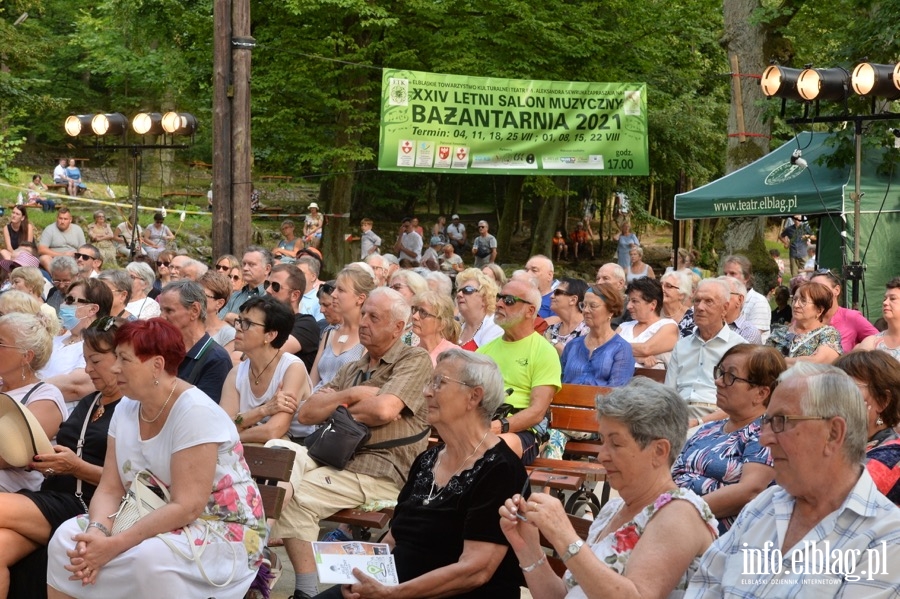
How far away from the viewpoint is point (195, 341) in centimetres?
659

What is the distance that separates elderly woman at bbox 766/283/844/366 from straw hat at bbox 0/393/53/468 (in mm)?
4928

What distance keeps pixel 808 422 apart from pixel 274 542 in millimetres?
3226

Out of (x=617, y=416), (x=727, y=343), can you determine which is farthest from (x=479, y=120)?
(x=617, y=416)

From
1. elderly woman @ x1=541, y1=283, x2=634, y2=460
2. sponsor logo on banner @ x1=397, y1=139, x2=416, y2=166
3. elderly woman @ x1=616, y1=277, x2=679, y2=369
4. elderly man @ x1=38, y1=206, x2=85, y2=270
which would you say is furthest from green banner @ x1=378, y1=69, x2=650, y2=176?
elderly woman @ x1=541, y1=283, x2=634, y2=460

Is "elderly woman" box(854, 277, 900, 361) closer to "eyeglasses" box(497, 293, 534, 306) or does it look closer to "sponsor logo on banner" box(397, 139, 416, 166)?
"eyeglasses" box(497, 293, 534, 306)

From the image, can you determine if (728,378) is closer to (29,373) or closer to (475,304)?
(29,373)

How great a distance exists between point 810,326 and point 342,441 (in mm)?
3828

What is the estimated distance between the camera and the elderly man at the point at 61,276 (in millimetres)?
9570

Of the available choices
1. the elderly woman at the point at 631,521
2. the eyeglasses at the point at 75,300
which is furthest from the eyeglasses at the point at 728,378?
the eyeglasses at the point at 75,300

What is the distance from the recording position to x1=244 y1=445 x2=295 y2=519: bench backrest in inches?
191

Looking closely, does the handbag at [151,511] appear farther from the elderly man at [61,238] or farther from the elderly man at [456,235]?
the elderly man at [456,235]

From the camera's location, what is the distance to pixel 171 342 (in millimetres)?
4301

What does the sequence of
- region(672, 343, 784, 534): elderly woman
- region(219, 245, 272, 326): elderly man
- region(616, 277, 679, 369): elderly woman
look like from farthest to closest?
region(219, 245, 272, 326): elderly man < region(616, 277, 679, 369): elderly woman < region(672, 343, 784, 534): elderly woman

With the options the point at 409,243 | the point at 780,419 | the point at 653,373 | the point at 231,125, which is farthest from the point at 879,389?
the point at 409,243
